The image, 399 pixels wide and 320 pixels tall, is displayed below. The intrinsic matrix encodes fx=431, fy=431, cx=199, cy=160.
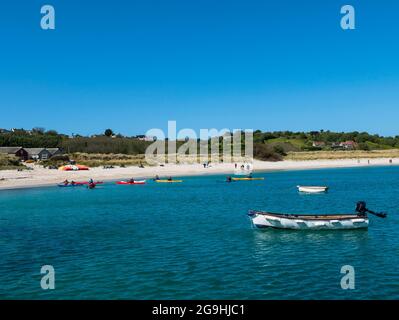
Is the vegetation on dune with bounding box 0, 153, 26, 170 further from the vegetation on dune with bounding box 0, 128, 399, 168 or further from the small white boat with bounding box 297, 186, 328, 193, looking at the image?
the small white boat with bounding box 297, 186, 328, 193

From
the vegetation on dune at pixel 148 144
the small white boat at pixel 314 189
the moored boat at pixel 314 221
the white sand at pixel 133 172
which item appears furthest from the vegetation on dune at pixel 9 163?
the moored boat at pixel 314 221

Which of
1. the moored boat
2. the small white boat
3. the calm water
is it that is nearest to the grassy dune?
the small white boat

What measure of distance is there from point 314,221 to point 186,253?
9.99m

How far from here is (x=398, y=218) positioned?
111 feet

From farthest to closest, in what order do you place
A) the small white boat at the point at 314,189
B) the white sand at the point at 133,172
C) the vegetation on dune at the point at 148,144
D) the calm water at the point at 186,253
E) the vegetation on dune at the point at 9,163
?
the vegetation on dune at the point at 148,144 → the vegetation on dune at the point at 9,163 → the white sand at the point at 133,172 → the small white boat at the point at 314,189 → the calm water at the point at 186,253

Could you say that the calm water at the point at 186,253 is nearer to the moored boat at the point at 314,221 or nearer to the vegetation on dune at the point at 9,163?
the moored boat at the point at 314,221

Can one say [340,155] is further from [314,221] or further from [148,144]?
[314,221]

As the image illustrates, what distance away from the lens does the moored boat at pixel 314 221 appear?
28.8 m

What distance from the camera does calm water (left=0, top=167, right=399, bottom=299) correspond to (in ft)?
57.5

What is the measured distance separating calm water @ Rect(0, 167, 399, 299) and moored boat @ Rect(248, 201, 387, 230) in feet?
1.65

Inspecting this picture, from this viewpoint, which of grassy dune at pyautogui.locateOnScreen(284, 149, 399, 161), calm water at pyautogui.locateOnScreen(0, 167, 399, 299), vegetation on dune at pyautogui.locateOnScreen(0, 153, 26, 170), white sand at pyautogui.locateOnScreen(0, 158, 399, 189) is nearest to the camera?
calm water at pyautogui.locateOnScreen(0, 167, 399, 299)

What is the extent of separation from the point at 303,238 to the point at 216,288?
11.2 meters
